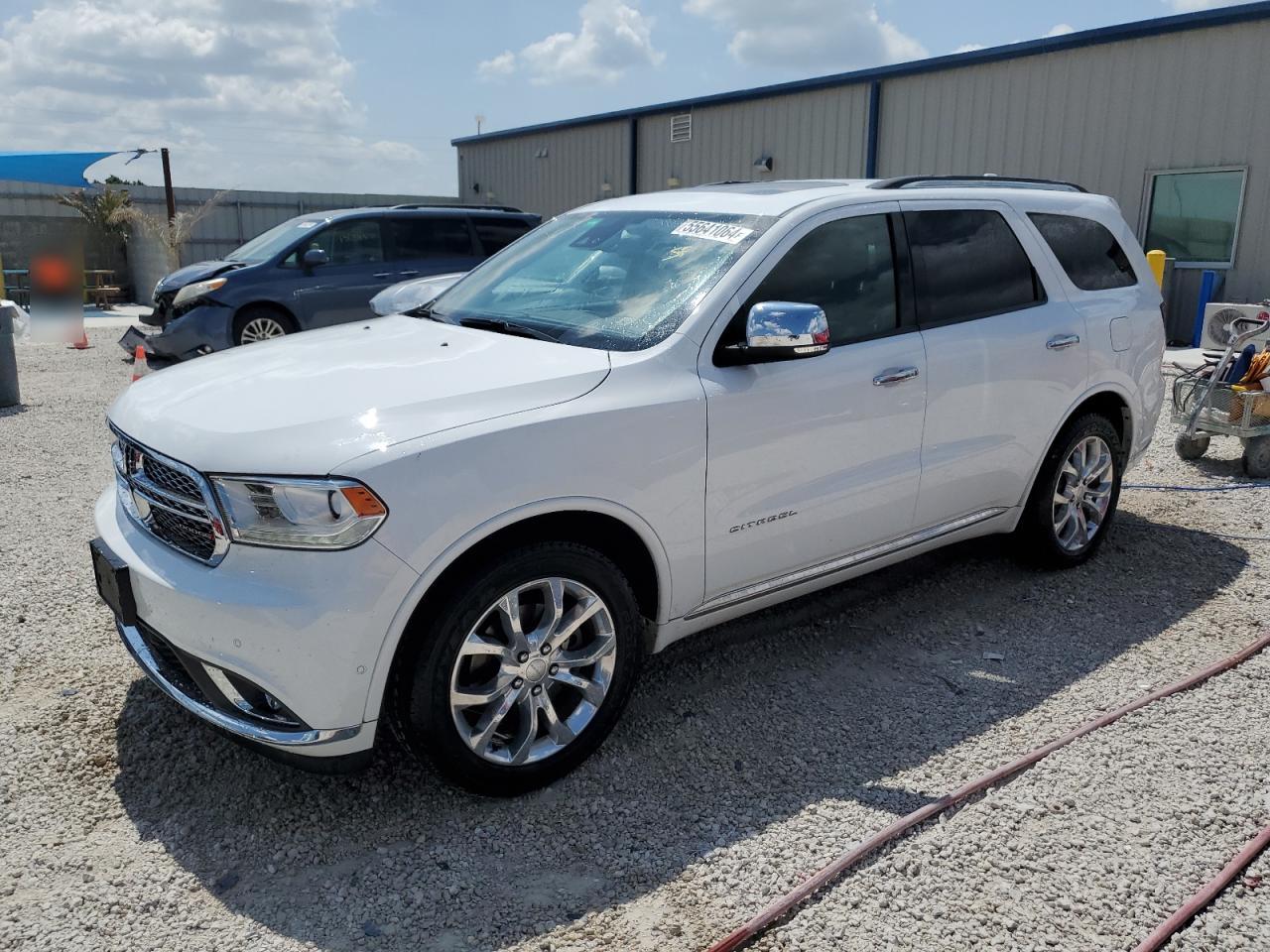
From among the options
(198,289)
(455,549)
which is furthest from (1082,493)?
(198,289)

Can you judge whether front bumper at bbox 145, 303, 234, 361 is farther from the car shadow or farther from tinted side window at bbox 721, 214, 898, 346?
tinted side window at bbox 721, 214, 898, 346

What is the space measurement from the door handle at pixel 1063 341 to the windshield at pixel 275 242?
8.36 m

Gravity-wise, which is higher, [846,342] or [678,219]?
[678,219]

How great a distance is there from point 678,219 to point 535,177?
21.5 meters

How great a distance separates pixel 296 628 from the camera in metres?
2.62

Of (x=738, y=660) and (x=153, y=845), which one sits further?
(x=738, y=660)

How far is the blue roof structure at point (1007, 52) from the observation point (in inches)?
481

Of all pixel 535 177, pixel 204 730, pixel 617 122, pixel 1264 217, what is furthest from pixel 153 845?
pixel 535 177

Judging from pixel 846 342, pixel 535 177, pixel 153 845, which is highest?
pixel 535 177

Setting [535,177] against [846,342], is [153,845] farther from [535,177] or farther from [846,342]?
[535,177]

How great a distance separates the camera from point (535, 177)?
24.5 metres

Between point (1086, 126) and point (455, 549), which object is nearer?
point (455, 549)

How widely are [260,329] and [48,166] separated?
A: 1136cm

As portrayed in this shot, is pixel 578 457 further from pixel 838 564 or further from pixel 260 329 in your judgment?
pixel 260 329
